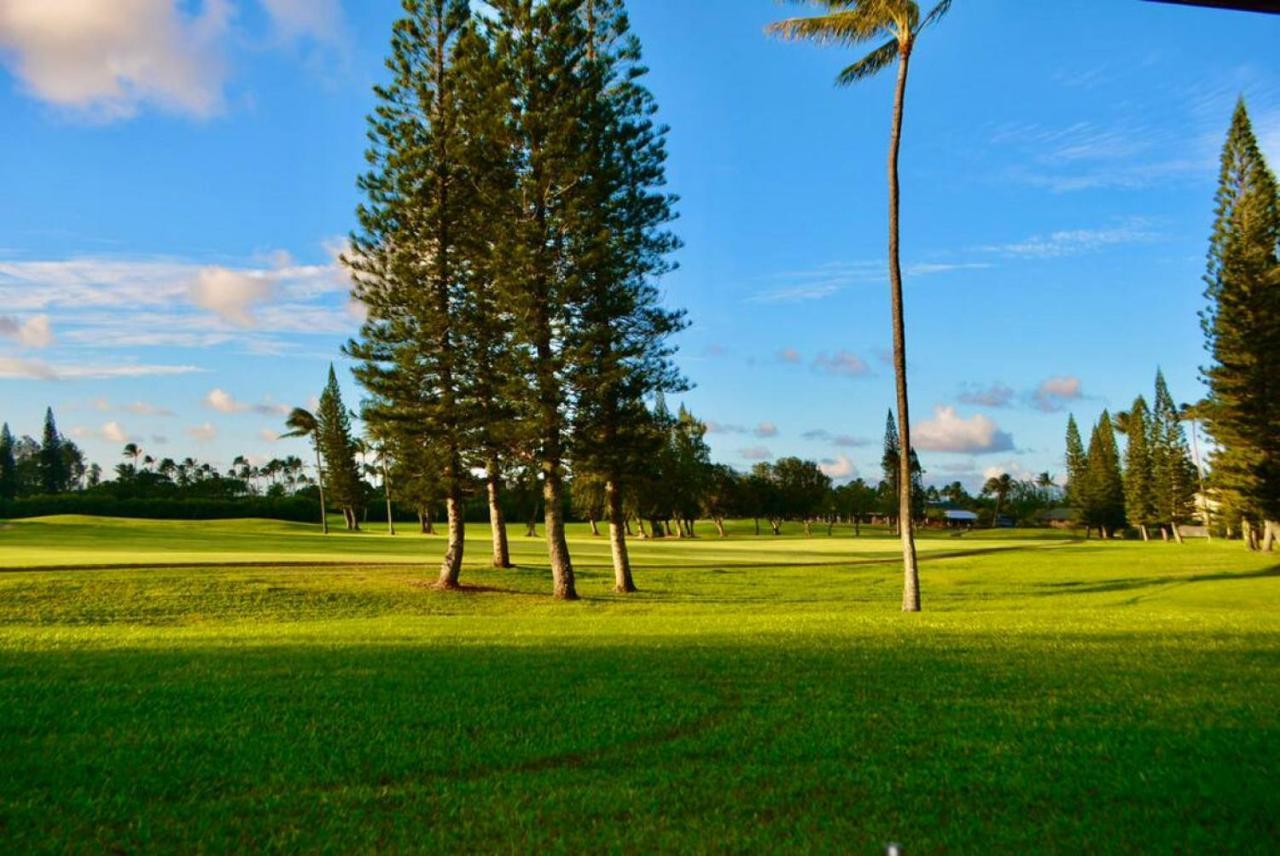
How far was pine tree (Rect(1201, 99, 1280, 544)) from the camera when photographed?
41312 mm

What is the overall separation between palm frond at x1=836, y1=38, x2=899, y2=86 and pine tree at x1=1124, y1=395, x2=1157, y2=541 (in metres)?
70.2

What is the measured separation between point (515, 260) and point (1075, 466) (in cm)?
9205

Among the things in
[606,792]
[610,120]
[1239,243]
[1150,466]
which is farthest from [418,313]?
[1150,466]

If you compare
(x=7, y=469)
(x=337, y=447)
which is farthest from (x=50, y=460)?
(x=337, y=447)

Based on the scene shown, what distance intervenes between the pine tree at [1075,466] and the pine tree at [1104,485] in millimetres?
937

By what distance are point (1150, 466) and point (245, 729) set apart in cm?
8741

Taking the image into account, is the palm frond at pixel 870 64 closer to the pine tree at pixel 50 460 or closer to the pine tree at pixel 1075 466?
the pine tree at pixel 1075 466

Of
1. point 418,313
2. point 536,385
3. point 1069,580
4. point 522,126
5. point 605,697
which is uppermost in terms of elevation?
point 522,126

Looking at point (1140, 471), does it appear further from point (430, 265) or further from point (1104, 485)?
point (430, 265)

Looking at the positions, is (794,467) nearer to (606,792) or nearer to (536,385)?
(536,385)

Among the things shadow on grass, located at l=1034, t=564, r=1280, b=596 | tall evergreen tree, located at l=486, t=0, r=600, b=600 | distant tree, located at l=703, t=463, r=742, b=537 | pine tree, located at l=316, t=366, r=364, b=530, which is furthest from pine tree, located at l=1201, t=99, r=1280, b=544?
pine tree, located at l=316, t=366, r=364, b=530

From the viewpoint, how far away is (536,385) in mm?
22656

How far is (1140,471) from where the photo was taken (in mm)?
79188

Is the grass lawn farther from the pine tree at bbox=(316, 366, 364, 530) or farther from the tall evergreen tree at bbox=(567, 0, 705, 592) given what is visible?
the pine tree at bbox=(316, 366, 364, 530)
